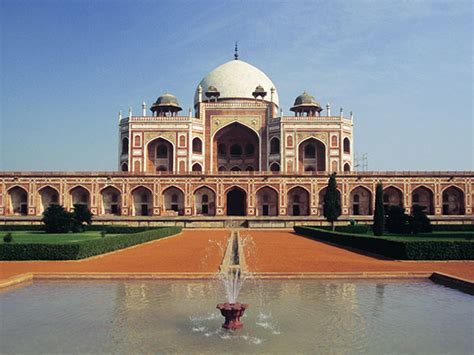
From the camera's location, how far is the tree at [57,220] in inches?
736

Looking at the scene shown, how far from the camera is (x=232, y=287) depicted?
6.99 m

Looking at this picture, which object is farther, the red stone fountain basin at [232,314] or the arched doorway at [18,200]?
the arched doorway at [18,200]

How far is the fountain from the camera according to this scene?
497 cm

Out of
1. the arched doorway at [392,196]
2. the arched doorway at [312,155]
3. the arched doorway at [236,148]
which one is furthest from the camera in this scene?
the arched doorway at [236,148]

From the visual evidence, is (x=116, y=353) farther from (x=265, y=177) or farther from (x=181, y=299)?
(x=265, y=177)

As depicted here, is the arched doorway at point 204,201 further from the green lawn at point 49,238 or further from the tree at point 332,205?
the green lawn at point 49,238

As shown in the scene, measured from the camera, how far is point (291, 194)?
96.3ft

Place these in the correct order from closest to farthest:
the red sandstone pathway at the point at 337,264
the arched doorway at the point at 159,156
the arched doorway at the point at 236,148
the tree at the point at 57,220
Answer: the red sandstone pathway at the point at 337,264 < the tree at the point at 57,220 < the arched doorway at the point at 159,156 < the arched doorway at the point at 236,148

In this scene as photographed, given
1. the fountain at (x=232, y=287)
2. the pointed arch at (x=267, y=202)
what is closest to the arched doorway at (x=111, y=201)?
the pointed arch at (x=267, y=202)

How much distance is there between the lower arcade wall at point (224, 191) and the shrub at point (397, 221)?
877cm

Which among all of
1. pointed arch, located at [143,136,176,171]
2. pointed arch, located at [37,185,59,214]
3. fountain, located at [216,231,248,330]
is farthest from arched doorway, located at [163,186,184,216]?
fountain, located at [216,231,248,330]

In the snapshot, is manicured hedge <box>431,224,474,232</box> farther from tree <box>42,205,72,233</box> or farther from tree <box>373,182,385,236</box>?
tree <box>42,205,72,233</box>

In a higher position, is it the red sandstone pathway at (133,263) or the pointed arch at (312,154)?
the pointed arch at (312,154)

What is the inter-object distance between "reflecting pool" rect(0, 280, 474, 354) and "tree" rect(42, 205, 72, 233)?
11.8m
